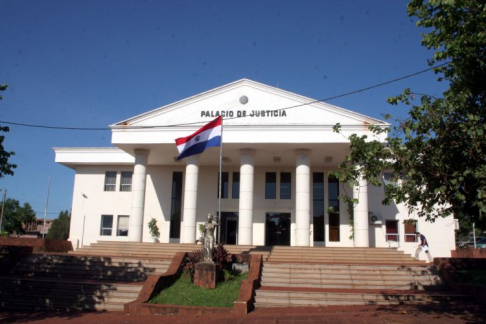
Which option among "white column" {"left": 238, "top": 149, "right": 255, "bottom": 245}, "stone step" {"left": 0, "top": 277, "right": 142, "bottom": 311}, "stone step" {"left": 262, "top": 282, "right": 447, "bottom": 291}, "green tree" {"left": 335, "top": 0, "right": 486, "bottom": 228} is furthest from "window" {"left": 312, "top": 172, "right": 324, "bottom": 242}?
"green tree" {"left": 335, "top": 0, "right": 486, "bottom": 228}

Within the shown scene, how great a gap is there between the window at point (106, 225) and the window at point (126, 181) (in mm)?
2048

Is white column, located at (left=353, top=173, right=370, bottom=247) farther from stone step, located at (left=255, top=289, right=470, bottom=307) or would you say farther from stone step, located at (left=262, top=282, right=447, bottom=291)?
stone step, located at (left=255, top=289, right=470, bottom=307)

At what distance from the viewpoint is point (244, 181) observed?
22.9 meters

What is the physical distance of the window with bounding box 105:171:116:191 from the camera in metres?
28.8

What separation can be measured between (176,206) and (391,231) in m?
13.5

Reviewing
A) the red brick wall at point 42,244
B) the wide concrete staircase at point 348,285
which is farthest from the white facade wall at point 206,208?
the wide concrete staircase at point 348,285

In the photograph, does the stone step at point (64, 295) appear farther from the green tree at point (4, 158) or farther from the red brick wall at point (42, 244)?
the red brick wall at point (42, 244)

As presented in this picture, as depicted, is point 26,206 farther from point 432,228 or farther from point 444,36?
point 444,36

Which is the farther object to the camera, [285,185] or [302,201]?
[285,185]

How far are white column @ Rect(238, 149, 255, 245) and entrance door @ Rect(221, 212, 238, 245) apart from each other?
4760mm

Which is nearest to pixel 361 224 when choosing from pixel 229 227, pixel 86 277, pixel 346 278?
pixel 346 278

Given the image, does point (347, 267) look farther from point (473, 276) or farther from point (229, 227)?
point (229, 227)

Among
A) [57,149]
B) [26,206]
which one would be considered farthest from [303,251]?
[26,206]

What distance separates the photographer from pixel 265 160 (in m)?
26.1
